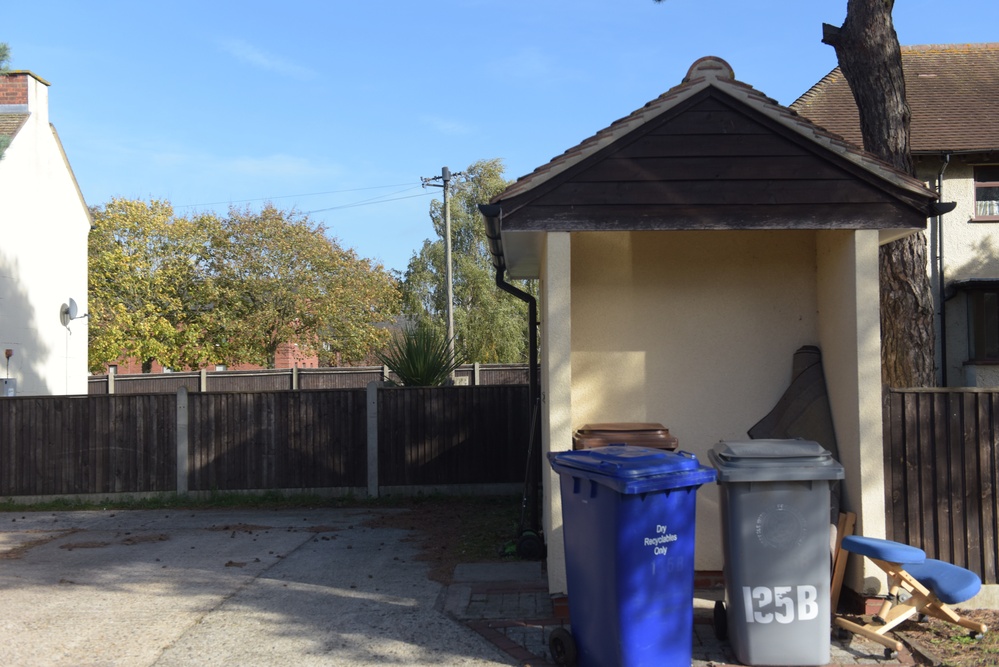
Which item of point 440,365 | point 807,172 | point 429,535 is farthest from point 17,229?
point 807,172

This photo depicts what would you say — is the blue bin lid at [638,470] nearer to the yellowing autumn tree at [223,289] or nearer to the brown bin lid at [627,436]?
the brown bin lid at [627,436]

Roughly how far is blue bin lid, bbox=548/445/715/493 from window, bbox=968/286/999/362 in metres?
16.2

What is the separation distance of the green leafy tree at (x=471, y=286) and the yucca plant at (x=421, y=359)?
2199 centimetres

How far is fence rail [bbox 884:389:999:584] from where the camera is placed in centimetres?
687

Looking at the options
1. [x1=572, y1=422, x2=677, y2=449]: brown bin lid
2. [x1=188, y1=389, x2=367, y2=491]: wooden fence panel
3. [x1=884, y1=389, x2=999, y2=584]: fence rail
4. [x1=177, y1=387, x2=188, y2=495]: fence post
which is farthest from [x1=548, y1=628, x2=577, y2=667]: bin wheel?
[x1=177, y1=387, x2=188, y2=495]: fence post

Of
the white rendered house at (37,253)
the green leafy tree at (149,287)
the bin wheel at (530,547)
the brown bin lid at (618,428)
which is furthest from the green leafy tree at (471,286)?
the brown bin lid at (618,428)

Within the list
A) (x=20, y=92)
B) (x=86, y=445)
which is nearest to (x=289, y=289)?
(x=20, y=92)

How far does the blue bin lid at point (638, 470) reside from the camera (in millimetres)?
5203

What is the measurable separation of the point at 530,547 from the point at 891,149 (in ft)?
16.8

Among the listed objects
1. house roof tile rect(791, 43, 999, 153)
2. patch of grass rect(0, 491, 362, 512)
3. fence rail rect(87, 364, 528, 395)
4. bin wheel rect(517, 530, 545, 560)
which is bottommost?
patch of grass rect(0, 491, 362, 512)

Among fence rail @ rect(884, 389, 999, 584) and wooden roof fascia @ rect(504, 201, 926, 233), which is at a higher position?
wooden roof fascia @ rect(504, 201, 926, 233)

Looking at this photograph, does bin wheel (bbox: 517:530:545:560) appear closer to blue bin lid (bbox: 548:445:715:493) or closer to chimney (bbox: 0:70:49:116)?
blue bin lid (bbox: 548:445:715:493)

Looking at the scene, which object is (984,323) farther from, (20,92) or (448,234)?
(20,92)

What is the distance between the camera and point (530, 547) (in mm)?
8836
